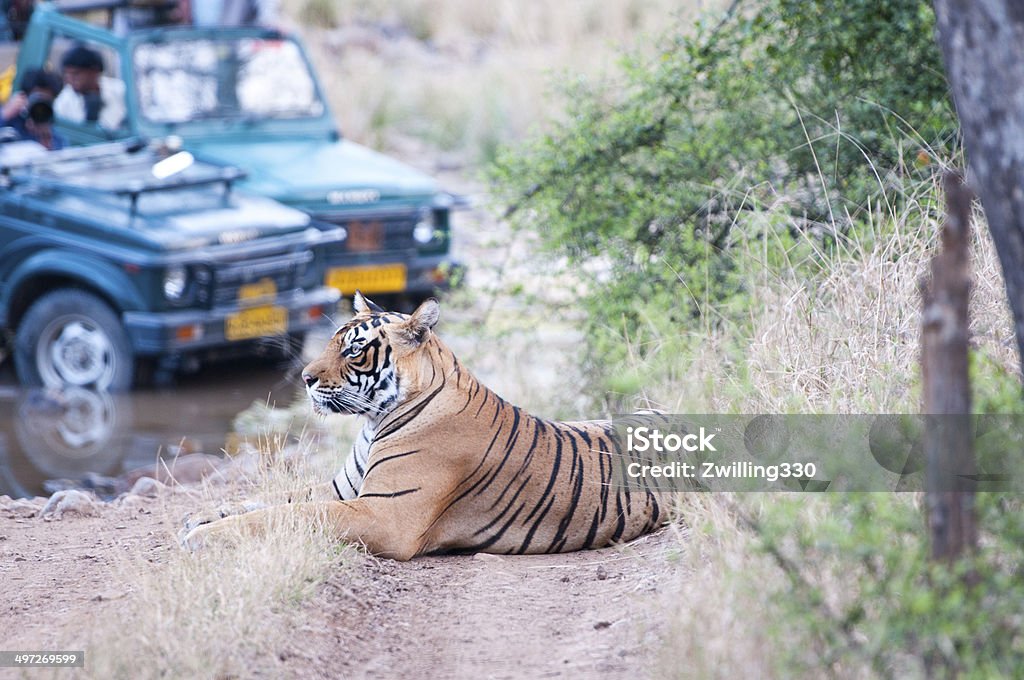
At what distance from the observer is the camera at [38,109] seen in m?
10.3

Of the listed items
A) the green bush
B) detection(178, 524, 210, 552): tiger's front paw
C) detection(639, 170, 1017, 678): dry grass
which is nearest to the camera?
detection(639, 170, 1017, 678): dry grass

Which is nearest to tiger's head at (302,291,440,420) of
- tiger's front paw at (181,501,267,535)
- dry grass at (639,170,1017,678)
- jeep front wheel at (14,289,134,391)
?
tiger's front paw at (181,501,267,535)

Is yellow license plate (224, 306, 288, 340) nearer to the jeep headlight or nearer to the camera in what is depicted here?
the jeep headlight

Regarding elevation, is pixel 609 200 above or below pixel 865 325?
above

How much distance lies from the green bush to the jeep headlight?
2314 mm

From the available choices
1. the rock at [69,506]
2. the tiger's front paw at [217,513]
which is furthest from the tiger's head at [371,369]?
the rock at [69,506]

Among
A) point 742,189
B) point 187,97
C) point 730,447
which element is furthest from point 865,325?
point 187,97

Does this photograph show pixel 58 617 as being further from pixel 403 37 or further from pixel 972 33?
pixel 403 37

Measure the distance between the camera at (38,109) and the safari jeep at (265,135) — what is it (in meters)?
0.23

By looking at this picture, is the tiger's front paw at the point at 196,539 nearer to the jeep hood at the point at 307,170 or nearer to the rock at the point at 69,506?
the rock at the point at 69,506

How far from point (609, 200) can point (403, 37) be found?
1828cm

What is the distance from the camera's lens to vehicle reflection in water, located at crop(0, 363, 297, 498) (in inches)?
312

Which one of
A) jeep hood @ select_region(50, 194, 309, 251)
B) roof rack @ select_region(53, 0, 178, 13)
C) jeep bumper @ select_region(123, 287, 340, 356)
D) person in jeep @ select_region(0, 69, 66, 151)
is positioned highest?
roof rack @ select_region(53, 0, 178, 13)

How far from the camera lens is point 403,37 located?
25.4 meters
